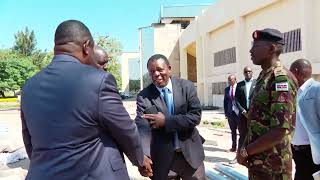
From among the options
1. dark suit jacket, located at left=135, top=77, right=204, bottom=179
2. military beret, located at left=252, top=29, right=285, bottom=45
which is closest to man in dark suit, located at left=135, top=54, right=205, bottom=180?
dark suit jacket, located at left=135, top=77, right=204, bottom=179

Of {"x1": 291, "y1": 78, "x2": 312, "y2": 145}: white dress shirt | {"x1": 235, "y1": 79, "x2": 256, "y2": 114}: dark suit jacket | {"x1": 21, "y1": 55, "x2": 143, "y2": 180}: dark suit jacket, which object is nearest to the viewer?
{"x1": 21, "y1": 55, "x2": 143, "y2": 180}: dark suit jacket

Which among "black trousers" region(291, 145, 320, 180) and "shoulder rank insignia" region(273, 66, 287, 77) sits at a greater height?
"shoulder rank insignia" region(273, 66, 287, 77)

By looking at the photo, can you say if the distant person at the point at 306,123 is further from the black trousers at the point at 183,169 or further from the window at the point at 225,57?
the window at the point at 225,57

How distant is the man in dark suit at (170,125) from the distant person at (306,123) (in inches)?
42.0

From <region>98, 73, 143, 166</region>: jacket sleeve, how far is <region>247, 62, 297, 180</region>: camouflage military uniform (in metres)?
0.95

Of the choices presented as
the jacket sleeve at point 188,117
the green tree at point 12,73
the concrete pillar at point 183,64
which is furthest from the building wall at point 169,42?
the jacket sleeve at point 188,117

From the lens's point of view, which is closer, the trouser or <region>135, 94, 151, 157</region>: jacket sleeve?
<region>135, 94, 151, 157</region>: jacket sleeve

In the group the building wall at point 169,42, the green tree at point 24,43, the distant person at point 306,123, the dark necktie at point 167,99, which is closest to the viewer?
the dark necktie at point 167,99

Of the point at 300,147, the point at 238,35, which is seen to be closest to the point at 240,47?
the point at 238,35

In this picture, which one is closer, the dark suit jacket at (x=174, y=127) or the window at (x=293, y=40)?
the dark suit jacket at (x=174, y=127)

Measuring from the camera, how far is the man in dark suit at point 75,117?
89.9 inches

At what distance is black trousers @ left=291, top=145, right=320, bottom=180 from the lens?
4.32 metres

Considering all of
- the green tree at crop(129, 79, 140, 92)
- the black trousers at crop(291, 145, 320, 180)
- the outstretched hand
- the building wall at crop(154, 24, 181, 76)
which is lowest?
the black trousers at crop(291, 145, 320, 180)

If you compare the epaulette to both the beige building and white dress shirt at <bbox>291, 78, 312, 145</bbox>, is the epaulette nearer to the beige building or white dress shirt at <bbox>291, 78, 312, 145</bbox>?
white dress shirt at <bbox>291, 78, 312, 145</bbox>
